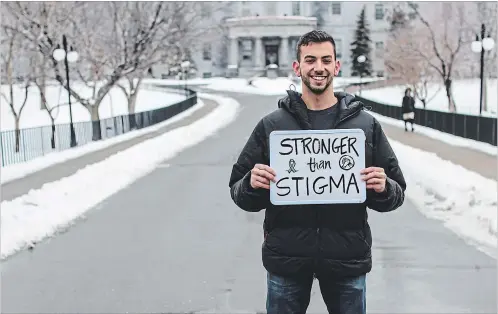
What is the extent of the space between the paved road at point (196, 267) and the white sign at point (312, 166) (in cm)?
307

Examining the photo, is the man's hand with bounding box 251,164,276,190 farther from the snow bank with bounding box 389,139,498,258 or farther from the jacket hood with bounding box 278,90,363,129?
the snow bank with bounding box 389,139,498,258

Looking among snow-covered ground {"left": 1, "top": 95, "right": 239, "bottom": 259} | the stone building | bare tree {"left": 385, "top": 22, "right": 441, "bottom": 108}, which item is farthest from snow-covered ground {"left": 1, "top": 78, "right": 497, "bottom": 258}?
the stone building

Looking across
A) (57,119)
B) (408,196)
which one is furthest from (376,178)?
(57,119)

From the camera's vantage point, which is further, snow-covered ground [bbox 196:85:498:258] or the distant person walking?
the distant person walking

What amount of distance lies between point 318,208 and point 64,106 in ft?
208

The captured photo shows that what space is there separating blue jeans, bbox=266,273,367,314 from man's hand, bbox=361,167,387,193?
545 millimetres

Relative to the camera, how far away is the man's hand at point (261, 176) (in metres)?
3.18

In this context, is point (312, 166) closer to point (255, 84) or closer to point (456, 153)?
point (456, 153)

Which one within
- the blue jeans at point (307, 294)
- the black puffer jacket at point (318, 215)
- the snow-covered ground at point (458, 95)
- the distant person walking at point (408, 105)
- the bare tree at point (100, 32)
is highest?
the bare tree at point (100, 32)

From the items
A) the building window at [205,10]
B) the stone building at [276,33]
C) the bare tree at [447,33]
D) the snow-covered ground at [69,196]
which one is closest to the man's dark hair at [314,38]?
the snow-covered ground at [69,196]

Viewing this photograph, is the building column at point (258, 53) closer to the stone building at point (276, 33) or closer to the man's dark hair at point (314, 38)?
the stone building at point (276, 33)

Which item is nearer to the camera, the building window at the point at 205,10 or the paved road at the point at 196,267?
the paved road at the point at 196,267

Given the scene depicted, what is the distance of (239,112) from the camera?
4528 cm

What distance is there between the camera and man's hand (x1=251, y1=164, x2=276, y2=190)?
318 centimetres
